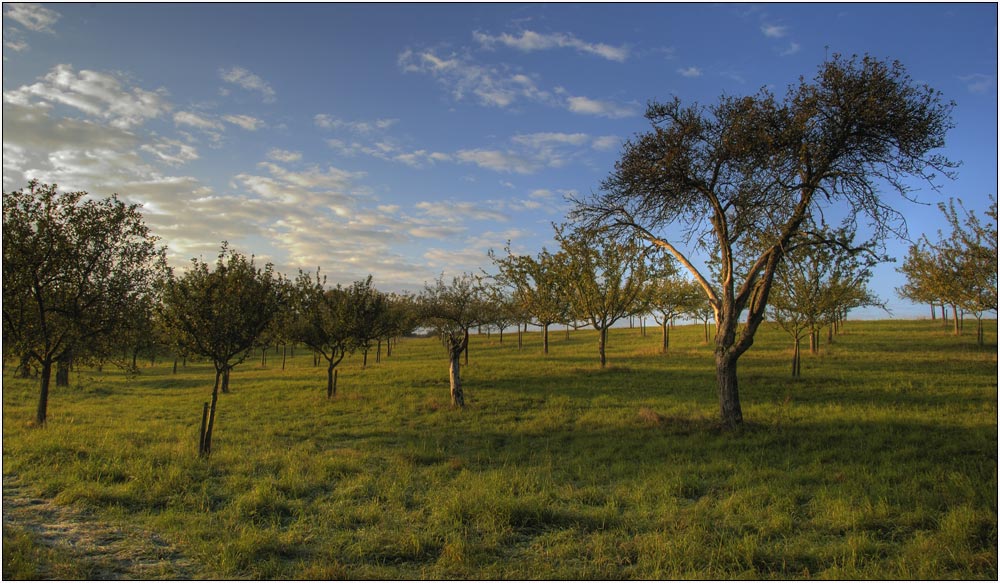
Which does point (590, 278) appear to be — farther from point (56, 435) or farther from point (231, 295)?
point (56, 435)

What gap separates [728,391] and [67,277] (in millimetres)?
25051

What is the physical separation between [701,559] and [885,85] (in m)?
15.8

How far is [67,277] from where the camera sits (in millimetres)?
19906

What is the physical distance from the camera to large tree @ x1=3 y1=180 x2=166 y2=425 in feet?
61.8

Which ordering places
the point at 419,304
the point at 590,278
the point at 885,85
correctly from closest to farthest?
the point at 885,85 → the point at 419,304 → the point at 590,278

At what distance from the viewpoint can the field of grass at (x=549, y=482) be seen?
742 centimetres

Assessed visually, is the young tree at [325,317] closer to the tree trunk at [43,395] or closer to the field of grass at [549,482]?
the field of grass at [549,482]

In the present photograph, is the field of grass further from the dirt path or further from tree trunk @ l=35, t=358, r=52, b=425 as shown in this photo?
tree trunk @ l=35, t=358, r=52, b=425

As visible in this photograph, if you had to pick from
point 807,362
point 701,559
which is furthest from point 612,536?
point 807,362

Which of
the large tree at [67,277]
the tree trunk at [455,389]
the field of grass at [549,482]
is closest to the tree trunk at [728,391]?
the field of grass at [549,482]

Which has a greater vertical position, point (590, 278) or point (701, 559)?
point (590, 278)

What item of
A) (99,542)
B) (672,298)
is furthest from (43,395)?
(672,298)

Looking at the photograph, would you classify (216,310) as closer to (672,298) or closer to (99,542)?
(99,542)

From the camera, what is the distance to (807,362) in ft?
117
